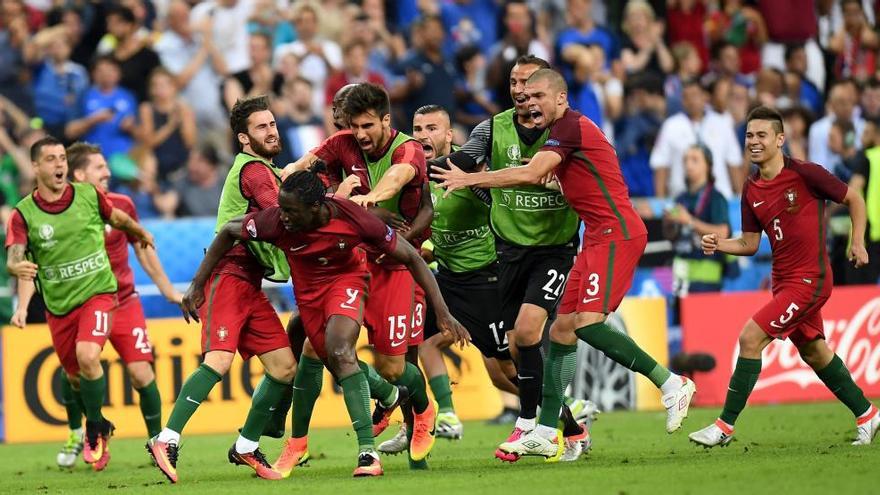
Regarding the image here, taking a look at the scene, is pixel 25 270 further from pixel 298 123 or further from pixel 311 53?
pixel 311 53

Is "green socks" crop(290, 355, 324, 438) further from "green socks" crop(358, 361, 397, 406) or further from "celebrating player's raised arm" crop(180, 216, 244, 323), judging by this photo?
"celebrating player's raised arm" crop(180, 216, 244, 323)

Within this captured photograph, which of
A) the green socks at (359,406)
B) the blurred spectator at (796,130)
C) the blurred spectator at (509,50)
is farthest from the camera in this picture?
the blurred spectator at (796,130)

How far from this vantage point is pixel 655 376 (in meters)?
10.4

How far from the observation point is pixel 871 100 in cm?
2002

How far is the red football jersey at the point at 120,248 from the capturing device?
1290 centimetres

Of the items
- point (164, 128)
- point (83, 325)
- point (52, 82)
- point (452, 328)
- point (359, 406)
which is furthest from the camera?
point (164, 128)

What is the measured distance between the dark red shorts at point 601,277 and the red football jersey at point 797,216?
1.31 meters

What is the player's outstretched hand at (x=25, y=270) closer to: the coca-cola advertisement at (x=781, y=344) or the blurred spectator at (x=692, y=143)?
the coca-cola advertisement at (x=781, y=344)

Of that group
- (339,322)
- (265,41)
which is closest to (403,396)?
(339,322)

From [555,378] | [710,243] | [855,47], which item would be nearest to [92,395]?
[555,378]

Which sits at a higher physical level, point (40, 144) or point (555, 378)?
point (40, 144)

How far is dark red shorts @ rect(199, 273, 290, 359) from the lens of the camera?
33.5ft

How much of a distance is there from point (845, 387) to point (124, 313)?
603 cm

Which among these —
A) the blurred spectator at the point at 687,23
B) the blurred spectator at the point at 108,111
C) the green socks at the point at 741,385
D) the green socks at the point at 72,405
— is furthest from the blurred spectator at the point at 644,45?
the green socks at the point at 72,405
